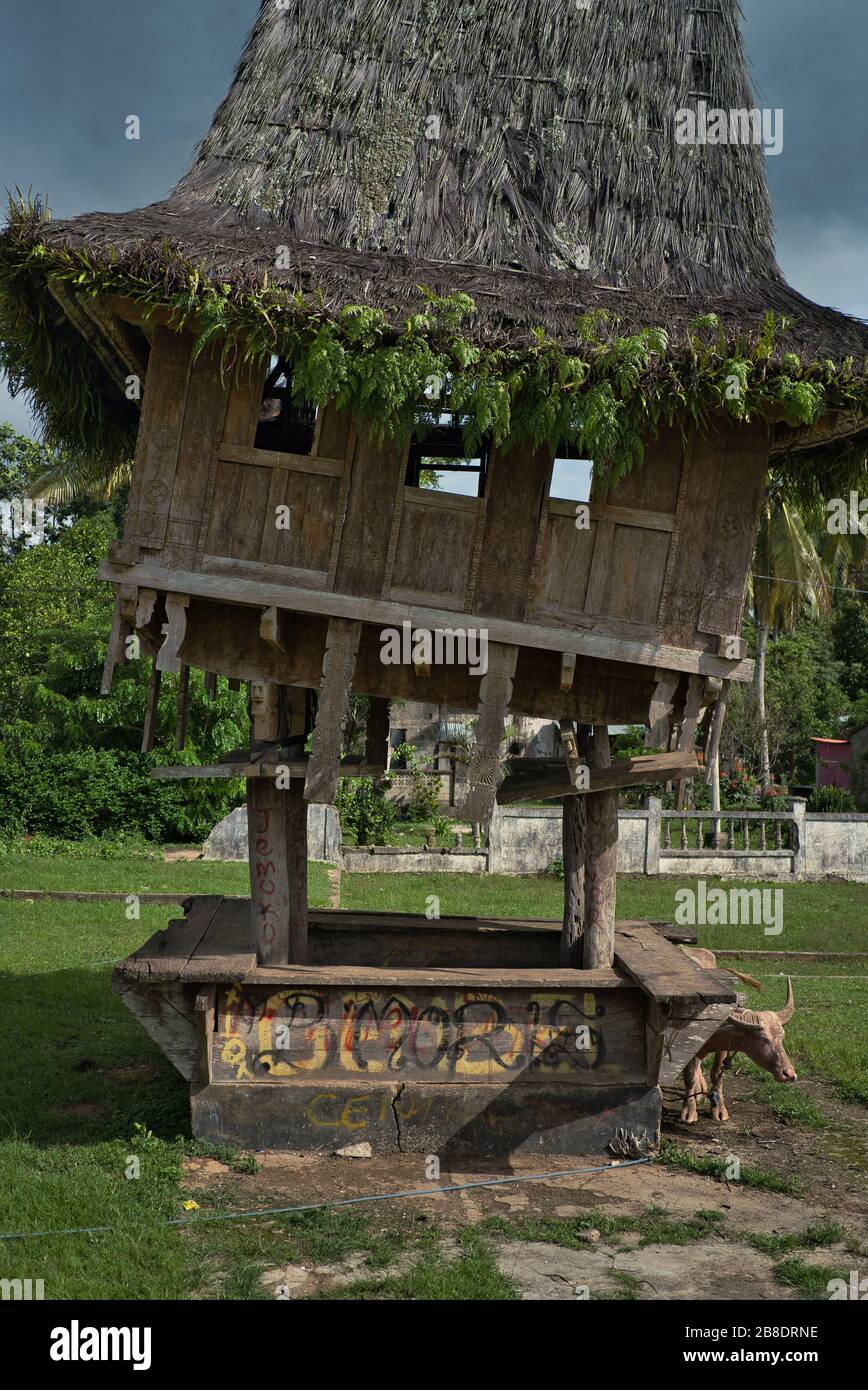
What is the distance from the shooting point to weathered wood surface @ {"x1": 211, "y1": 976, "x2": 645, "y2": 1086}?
8219mm

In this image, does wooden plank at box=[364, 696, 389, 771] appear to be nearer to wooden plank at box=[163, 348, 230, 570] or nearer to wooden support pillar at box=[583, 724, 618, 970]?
wooden support pillar at box=[583, 724, 618, 970]

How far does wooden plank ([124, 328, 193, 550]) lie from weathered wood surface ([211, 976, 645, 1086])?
3.55 m

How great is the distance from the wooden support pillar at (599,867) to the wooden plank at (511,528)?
1478 mm

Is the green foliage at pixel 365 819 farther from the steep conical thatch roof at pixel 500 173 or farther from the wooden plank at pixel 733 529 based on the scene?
the wooden plank at pixel 733 529

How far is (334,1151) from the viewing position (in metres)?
8.16

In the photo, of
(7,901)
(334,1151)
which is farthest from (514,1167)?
(7,901)

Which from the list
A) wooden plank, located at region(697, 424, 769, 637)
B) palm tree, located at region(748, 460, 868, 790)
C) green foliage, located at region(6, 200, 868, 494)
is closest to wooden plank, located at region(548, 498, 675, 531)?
wooden plank, located at region(697, 424, 769, 637)

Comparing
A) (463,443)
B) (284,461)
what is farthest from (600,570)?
(284,461)

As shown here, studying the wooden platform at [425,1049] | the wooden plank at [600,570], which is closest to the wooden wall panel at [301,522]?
the wooden plank at [600,570]

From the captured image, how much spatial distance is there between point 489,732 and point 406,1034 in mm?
2338

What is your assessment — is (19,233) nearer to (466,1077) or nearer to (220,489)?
(220,489)

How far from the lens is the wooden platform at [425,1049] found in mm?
8102

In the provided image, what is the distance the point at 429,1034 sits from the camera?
8.36m
